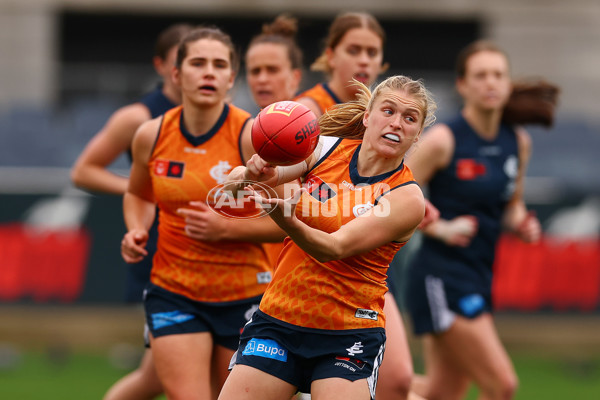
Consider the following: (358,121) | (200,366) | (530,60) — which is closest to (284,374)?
(200,366)

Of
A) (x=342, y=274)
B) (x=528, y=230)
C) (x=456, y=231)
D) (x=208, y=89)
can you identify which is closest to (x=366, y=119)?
(x=342, y=274)

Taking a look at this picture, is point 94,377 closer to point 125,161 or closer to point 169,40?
point 169,40

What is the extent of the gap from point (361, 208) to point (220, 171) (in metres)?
1.07

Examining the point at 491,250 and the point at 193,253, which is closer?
the point at 193,253

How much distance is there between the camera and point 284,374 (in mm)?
3910

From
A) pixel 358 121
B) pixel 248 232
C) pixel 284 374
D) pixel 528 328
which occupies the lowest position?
pixel 528 328

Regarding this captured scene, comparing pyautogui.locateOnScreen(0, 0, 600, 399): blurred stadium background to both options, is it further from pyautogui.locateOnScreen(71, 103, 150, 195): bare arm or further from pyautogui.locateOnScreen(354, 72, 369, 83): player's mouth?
pyautogui.locateOnScreen(354, 72, 369, 83): player's mouth

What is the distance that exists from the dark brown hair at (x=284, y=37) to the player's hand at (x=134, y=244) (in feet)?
5.40

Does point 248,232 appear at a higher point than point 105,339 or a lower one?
higher

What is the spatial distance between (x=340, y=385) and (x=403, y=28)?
17.3 m

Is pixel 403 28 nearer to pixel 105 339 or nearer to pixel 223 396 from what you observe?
pixel 105 339

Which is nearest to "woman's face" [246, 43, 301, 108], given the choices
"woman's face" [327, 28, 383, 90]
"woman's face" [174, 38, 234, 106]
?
"woman's face" [327, 28, 383, 90]

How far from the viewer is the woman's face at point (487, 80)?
20.6ft

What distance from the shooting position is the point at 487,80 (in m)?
6.28
